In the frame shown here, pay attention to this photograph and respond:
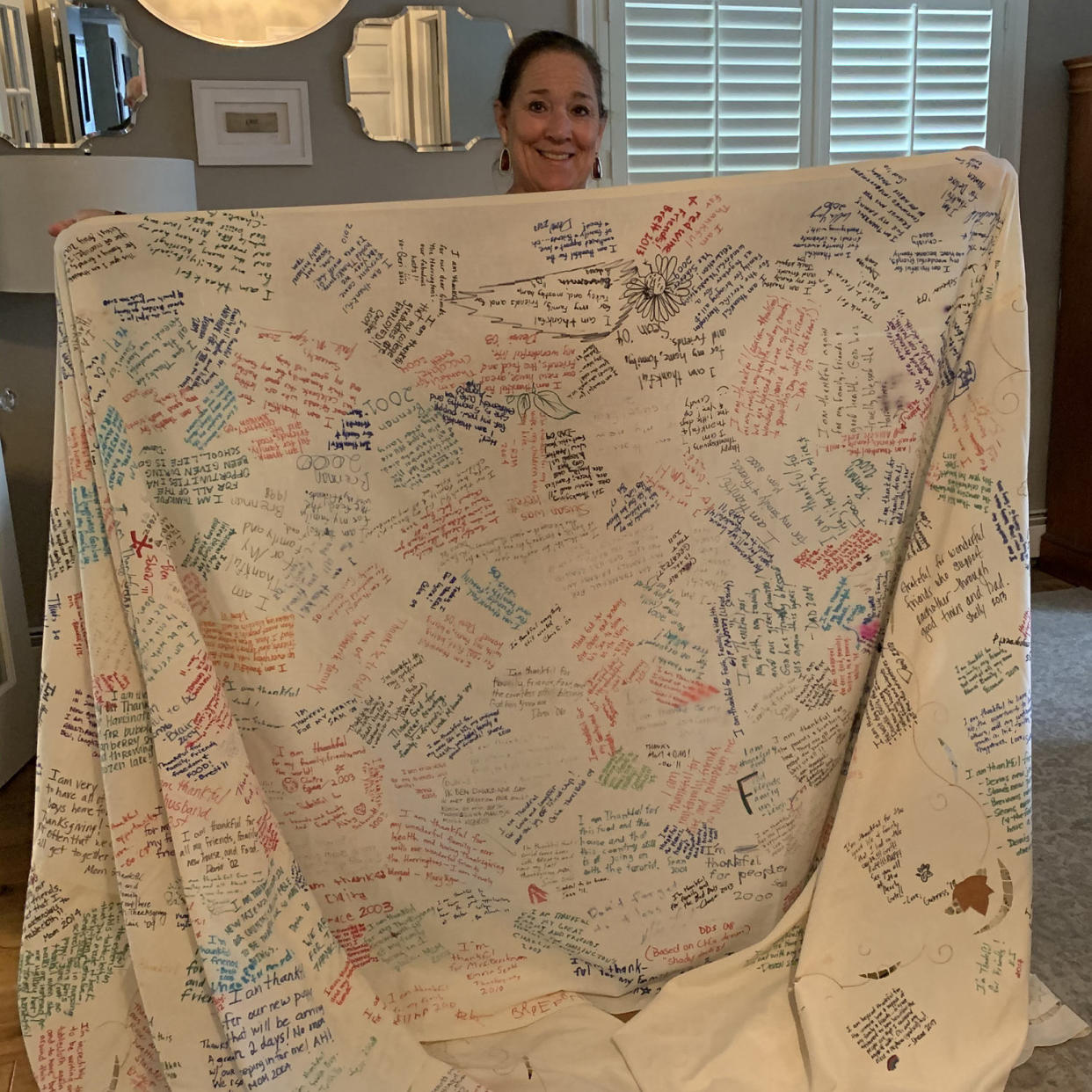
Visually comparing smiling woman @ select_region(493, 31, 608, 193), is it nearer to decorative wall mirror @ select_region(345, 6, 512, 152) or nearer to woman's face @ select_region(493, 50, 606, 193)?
woman's face @ select_region(493, 50, 606, 193)

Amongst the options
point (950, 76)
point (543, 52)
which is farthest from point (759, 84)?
point (543, 52)

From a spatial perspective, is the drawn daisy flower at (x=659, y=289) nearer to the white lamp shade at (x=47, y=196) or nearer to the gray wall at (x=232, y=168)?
the white lamp shade at (x=47, y=196)

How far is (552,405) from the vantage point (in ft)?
4.30

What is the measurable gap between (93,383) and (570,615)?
65 centimetres

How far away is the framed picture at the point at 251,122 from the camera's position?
2598mm

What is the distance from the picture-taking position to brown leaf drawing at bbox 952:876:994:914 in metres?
1.39

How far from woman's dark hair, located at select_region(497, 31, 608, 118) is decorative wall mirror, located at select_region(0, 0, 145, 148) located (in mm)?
1128

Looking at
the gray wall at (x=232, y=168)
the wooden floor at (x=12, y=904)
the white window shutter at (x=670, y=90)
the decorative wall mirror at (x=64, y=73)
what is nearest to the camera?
the wooden floor at (x=12, y=904)

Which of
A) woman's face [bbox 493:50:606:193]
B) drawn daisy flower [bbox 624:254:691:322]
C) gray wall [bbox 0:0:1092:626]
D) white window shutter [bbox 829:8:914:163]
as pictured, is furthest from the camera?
white window shutter [bbox 829:8:914:163]

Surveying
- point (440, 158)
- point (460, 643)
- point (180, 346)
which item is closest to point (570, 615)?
point (460, 643)

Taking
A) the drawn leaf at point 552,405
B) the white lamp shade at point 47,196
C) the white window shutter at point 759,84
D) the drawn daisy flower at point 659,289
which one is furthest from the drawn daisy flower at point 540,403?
the white window shutter at point 759,84

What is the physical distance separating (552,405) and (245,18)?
186 centimetres

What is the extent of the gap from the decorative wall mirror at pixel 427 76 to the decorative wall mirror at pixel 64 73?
1.81 ft

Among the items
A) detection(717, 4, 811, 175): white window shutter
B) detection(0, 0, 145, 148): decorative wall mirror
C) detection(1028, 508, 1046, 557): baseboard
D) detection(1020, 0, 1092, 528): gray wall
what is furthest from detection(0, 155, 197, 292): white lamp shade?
detection(1028, 508, 1046, 557): baseboard
